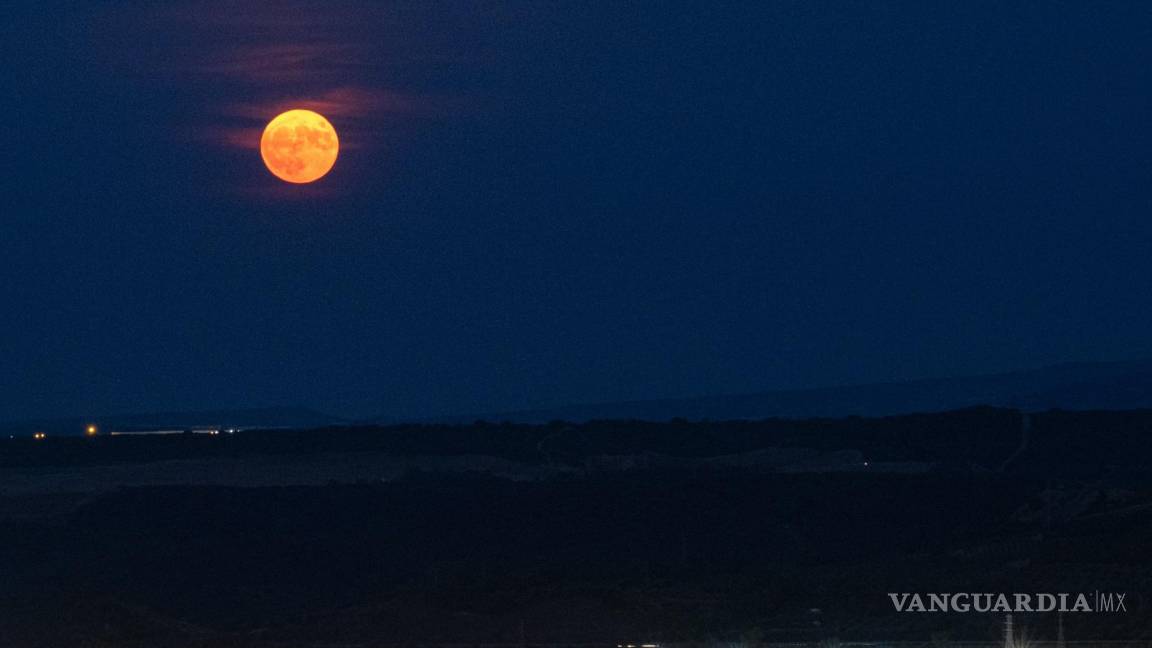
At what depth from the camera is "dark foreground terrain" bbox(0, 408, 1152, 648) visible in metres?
22.8

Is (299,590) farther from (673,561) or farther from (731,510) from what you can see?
(731,510)

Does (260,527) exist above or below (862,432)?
below

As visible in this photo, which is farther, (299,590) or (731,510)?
(731,510)

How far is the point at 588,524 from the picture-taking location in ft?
127

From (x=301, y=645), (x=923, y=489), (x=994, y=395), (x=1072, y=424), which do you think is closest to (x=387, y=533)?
(x=923, y=489)

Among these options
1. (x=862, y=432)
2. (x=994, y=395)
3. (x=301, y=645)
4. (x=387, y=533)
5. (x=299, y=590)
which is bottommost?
(x=301, y=645)

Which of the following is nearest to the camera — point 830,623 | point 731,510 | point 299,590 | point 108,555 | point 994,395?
point 830,623

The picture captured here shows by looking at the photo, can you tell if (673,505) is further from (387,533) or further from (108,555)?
(108,555)

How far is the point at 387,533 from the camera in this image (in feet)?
127

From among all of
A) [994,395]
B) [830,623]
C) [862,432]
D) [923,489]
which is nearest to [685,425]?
[862,432]

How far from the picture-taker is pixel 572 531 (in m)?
38.1

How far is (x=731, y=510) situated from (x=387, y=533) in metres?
8.22

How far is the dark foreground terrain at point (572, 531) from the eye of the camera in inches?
898

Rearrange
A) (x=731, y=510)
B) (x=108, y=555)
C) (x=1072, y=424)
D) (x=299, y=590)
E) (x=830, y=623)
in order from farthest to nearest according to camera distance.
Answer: (x=1072, y=424) → (x=731, y=510) → (x=108, y=555) → (x=299, y=590) → (x=830, y=623)
